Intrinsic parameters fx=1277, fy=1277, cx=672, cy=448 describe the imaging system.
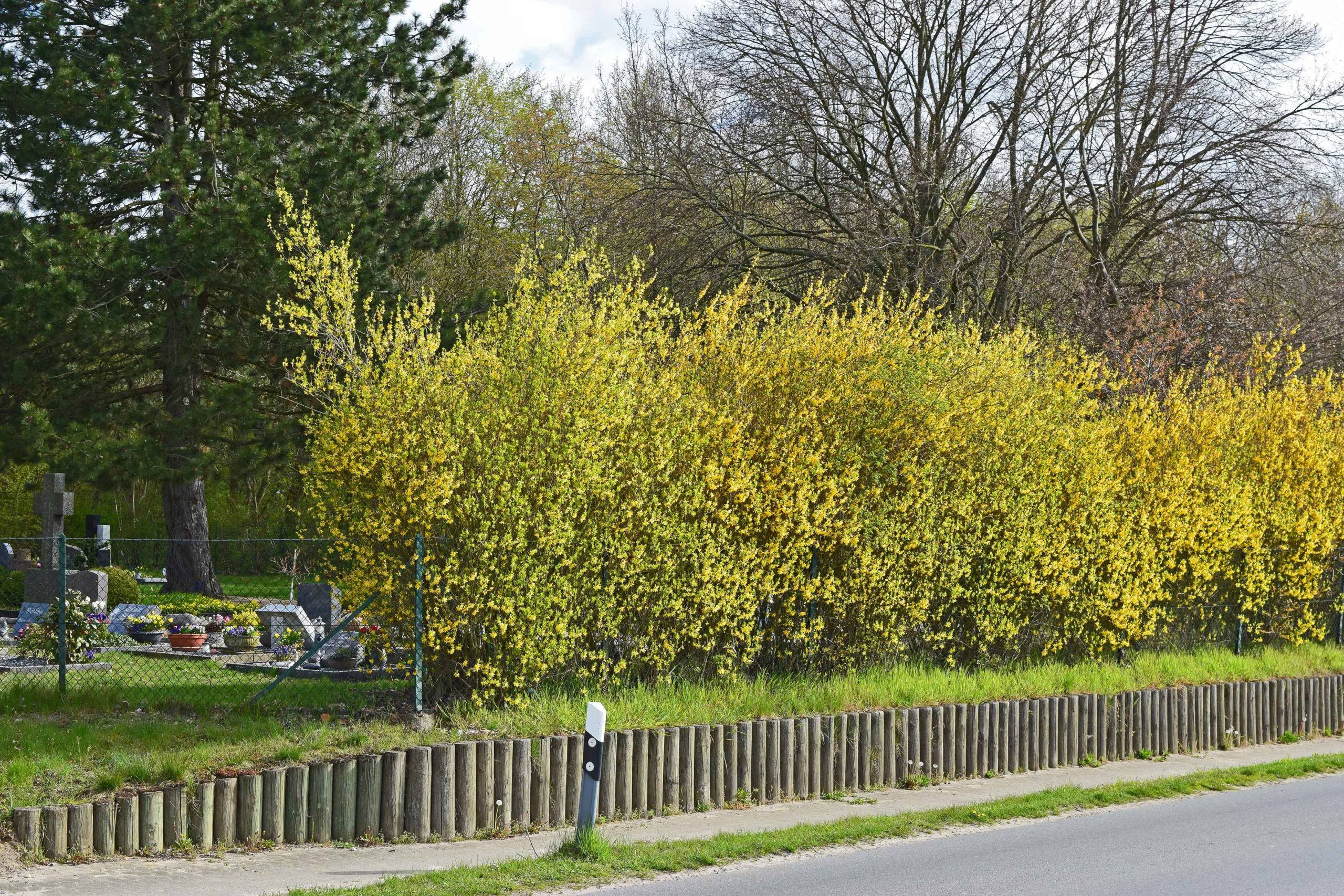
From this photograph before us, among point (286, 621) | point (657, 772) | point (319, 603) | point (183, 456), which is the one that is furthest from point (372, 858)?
point (183, 456)

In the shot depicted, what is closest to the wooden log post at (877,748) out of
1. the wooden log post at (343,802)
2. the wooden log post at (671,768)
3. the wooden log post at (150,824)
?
the wooden log post at (671,768)

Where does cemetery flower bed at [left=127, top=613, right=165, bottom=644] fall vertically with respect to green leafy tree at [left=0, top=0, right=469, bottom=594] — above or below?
below


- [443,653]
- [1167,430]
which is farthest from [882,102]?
[443,653]

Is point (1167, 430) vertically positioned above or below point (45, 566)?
above

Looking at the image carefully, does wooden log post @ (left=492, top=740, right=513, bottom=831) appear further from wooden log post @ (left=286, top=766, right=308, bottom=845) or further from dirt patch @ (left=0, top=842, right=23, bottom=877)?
dirt patch @ (left=0, top=842, right=23, bottom=877)

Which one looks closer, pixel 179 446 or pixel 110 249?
pixel 110 249

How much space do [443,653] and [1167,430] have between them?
839cm

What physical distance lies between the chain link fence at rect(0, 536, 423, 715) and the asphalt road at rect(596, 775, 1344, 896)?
2900 millimetres

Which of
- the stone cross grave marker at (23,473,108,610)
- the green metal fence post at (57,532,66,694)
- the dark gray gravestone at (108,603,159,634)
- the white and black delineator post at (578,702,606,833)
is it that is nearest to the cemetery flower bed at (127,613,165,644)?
the dark gray gravestone at (108,603,159,634)

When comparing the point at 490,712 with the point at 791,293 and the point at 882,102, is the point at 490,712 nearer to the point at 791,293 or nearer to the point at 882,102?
the point at 791,293

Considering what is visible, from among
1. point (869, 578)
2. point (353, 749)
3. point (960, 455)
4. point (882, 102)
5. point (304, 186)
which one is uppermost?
point (882, 102)

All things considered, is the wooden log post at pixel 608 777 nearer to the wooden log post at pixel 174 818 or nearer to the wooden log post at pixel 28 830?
the wooden log post at pixel 174 818

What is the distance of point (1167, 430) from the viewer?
13445 millimetres

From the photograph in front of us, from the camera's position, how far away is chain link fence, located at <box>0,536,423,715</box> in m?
8.82
